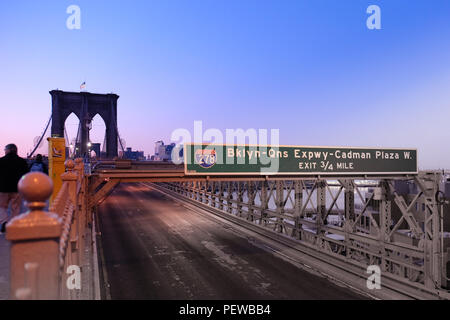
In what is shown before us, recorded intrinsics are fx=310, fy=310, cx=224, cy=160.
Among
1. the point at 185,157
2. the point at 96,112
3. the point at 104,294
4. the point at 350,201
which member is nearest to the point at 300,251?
the point at 350,201

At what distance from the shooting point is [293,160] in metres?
12.4

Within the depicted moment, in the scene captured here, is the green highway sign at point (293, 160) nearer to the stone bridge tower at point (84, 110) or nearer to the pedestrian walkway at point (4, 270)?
the pedestrian walkway at point (4, 270)

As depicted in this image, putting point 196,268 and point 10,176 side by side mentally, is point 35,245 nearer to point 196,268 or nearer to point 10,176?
point 10,176

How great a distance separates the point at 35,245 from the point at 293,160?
1088cm

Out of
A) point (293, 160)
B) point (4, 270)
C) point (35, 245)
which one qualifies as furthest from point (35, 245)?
point (293, 160)

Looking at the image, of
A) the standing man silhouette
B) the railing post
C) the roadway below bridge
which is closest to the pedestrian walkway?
the standing man silhouette

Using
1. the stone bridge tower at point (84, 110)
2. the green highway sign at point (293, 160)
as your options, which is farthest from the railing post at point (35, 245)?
the stone bridge tower at point (84, 110)

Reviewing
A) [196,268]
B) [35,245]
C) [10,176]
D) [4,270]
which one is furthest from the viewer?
[196,268]

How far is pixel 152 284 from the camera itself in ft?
33.9

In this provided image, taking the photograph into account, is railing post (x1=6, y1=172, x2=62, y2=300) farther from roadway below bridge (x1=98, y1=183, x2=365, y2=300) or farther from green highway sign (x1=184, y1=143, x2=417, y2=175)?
green highway sign (x1=184, y1=143, x2=417, y2=175)

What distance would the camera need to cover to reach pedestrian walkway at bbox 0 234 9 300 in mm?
5750

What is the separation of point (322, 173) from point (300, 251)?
3806 mm

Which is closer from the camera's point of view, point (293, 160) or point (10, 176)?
point (10, 176)

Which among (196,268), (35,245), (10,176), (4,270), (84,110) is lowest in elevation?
(196,268)
